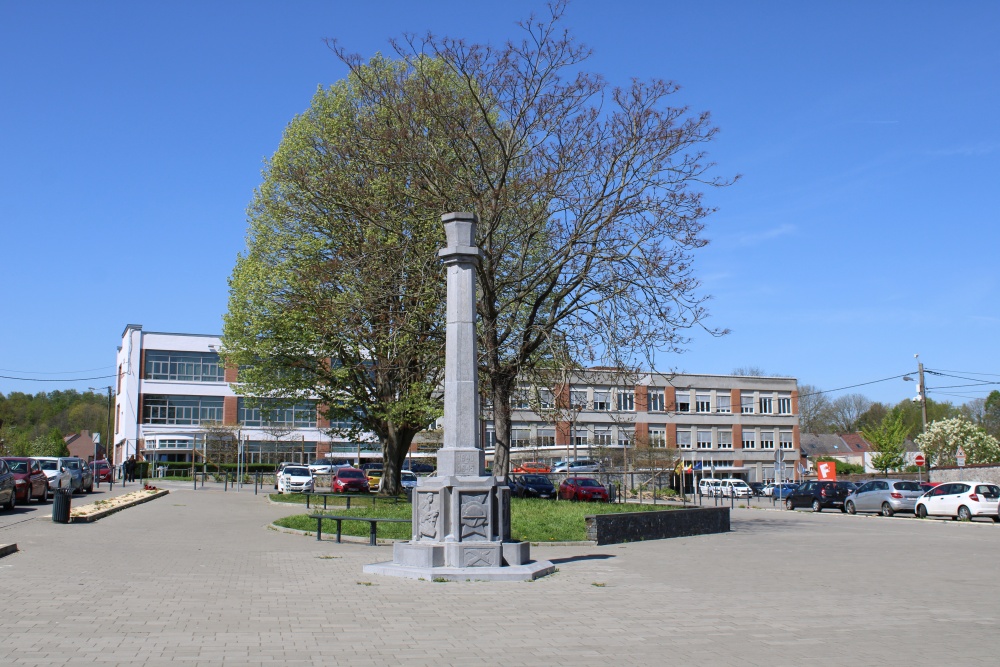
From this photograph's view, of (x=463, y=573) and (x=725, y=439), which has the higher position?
(x=725, y=439)

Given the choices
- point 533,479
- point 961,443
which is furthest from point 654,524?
point 961,443

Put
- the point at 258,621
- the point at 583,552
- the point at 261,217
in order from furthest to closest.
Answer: the point at 261,217 < the point at 583,552 < the point at 258,621

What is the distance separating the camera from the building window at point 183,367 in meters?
73.4

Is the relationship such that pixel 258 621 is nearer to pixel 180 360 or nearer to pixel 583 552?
pixel 583 552

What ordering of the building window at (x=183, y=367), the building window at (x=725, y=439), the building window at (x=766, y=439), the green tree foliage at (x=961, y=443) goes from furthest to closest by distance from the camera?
the building window at (x=766, y=439) < the building window at (x=725, y=439) < the green tree foliage at (x=961, y=443) < the building window at (x=183, y=367)

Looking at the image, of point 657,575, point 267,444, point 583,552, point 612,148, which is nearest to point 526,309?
point 612,148

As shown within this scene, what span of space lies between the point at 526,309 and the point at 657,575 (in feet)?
39.9

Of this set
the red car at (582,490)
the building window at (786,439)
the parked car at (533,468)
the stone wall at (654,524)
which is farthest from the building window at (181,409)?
the stone wall at (654,524)

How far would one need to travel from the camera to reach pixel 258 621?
9.35 meters

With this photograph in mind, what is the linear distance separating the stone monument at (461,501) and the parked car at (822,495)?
29.8 meters

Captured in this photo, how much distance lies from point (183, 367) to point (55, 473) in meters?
41.4

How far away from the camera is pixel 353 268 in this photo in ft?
79.2

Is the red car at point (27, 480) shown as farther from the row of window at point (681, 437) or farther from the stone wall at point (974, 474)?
the row of window at point (681, 437)

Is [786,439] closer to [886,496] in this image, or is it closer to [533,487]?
[533,487]
